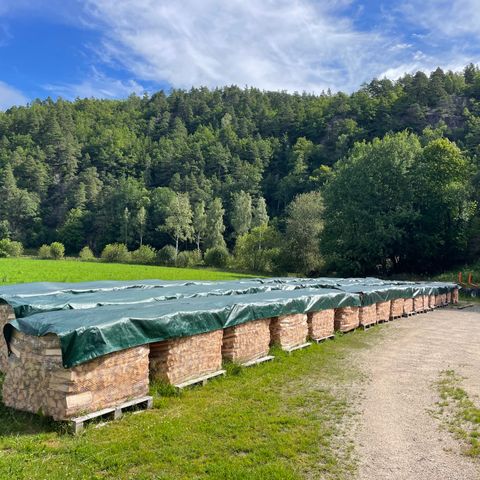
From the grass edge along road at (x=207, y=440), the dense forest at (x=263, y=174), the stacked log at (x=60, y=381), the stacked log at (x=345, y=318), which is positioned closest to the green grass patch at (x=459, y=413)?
the grass edge along road at (x=207, y=440)

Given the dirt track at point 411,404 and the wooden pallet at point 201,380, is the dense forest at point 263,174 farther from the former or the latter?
the wooden pallet at point 201,380

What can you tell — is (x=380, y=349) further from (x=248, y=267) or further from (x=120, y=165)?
(x=120, y=165)

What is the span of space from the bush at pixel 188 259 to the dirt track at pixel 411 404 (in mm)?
51758

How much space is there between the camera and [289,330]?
12336 mm

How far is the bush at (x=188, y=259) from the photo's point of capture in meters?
67.7

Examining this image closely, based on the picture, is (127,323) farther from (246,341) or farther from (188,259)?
(188,259)

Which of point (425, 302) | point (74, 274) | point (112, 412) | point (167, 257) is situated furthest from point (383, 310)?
point (167, 257)

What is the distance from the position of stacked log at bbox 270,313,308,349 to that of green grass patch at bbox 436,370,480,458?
3.91m

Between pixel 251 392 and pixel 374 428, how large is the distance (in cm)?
242

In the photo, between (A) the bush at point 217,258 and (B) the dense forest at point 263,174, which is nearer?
(B) the dense forest at point 263,174

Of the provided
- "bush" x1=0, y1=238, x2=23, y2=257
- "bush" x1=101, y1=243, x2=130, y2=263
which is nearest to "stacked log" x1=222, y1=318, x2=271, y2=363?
"bush" x1=101, y1=243, x2=130, y2=263

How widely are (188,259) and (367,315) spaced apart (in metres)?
52.3

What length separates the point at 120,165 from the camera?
121750 mm

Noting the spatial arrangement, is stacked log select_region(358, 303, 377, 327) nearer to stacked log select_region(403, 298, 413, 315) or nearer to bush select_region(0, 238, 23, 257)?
stacked log select_region(403, 298, 413, 315)
